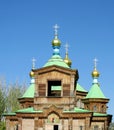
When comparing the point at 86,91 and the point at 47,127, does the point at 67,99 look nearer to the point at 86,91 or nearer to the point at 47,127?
the point at 47,127

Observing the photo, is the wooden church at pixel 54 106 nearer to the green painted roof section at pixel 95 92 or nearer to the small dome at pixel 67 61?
the green painted roof section at pixel 95 92

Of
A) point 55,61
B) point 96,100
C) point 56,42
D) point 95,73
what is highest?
point 56,42

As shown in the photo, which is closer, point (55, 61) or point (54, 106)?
point (54, 106)

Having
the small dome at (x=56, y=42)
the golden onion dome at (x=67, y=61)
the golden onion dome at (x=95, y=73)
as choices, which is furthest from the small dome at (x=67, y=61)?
the small dome at (x=56, y=42)

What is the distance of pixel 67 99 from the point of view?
125 ft

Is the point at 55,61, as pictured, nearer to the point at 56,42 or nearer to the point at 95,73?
the point at 56,42

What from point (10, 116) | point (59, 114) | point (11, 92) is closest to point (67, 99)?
point (59, 114)

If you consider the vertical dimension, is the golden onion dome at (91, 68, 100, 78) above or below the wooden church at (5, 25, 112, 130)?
above

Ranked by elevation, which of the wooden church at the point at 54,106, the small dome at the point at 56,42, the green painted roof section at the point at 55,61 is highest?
the small dome at the point at 56,42

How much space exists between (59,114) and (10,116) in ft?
25.5

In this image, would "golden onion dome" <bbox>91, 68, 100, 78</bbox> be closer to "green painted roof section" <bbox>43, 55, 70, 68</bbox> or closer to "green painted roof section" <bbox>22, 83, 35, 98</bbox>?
"green painted roof section" <bbox>22, 83, 35, 98</bbox>

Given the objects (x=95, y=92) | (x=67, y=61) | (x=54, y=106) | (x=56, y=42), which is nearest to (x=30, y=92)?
(x=67, y=61)

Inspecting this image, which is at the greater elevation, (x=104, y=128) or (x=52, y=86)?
(x=52, y=86)

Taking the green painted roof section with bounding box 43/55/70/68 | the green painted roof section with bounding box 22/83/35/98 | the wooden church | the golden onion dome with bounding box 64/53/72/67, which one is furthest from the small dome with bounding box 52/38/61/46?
the golden onion dome with bounding box 64/53/72/67
